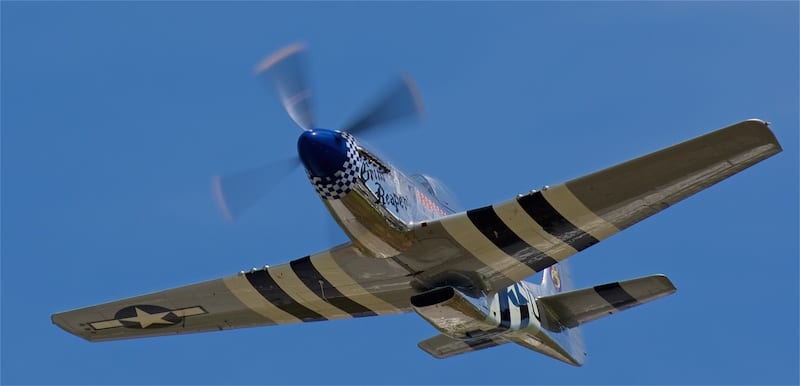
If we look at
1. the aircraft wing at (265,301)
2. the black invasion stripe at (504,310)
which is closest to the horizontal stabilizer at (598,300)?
the black invasion stripe at (504,310)

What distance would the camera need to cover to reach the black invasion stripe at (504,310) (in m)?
22.0

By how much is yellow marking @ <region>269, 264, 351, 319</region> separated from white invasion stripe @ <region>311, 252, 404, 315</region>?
0.60 m

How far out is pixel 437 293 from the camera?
67.8 feet

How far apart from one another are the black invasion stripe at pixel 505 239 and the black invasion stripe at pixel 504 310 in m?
1.12

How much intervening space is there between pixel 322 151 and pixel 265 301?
17.7ft

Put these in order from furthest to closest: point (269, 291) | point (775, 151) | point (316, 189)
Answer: point (269, 291)
point (316, 189)
point (775, 151)

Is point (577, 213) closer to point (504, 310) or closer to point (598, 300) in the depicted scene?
point (504, 310)

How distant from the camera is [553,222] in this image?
19.9m

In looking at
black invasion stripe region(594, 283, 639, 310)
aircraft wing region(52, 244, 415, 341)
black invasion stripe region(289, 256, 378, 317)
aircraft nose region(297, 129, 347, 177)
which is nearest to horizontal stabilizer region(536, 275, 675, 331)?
black invasion stripe region(594, 283, 639, 310)

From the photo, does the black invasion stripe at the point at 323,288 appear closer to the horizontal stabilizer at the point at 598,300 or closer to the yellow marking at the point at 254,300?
the yellow marking at the point at 254,300

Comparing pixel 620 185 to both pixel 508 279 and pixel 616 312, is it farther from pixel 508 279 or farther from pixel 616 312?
pixel 616 312

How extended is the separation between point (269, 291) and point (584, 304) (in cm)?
582

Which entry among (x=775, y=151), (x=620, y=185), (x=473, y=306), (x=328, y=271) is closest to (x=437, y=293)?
(x=473, y=306)

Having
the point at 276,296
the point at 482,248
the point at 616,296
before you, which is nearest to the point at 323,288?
the point at 276,296
